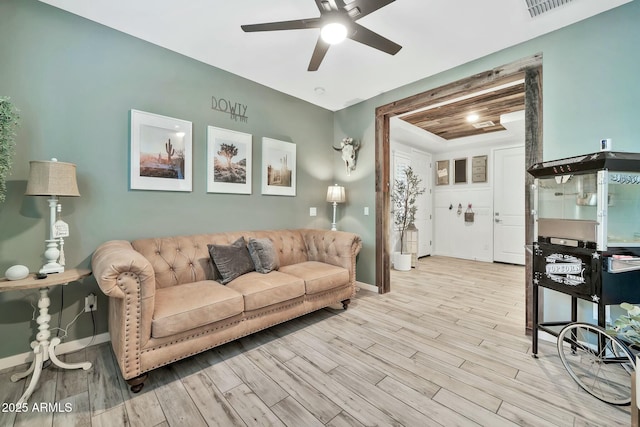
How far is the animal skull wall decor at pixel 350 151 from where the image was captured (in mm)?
3840

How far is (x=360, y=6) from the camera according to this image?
1646 mm

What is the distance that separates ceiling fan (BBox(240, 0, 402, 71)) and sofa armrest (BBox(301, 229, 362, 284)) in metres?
1.94

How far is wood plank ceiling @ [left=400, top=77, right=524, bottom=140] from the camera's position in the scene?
141 inches

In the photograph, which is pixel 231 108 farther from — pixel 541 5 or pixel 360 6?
pixel 541 5

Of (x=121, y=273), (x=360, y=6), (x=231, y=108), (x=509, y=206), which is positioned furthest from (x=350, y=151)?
(x=509, y=206)

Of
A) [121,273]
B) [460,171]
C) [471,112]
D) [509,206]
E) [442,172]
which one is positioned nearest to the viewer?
[121,273]

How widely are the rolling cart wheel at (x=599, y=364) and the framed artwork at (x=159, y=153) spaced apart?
3.45m

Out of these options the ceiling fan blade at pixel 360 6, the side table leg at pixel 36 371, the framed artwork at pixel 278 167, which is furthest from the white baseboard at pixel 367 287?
the side table leg at pixel 36 371

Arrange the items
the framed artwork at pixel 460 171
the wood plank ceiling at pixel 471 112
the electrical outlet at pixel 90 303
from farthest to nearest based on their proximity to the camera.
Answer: the framed artwork at pixel 460 171, the wood plank ceiling at pixel 471 112, the electrical outlet at pixel 90 303

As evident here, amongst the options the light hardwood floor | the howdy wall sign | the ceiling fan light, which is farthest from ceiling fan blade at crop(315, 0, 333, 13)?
the light hardwood floor

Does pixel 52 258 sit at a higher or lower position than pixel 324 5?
lower

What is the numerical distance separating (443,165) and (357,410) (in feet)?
19.9

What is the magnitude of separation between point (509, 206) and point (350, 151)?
3.89 meters

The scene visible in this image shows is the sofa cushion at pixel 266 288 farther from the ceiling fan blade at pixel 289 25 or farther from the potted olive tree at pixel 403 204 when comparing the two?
the potted olive tree at pixel 403 204
